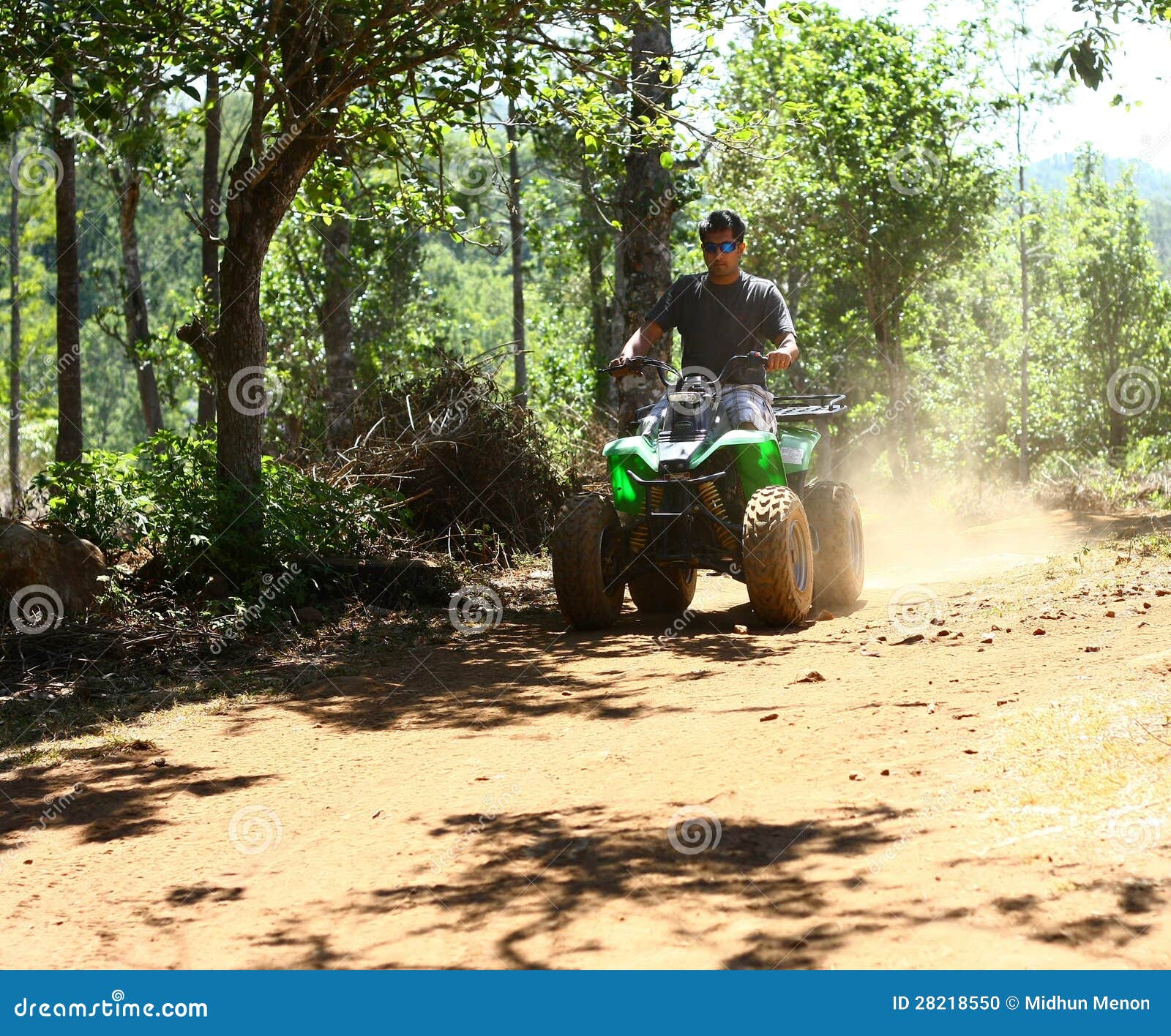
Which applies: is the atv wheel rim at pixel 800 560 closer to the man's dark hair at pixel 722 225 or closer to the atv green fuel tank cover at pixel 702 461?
the atv green fuel tank cover at pixel 702 461

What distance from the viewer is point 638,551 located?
8555 millimetres

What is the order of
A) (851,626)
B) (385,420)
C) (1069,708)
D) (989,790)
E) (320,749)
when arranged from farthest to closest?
(385,420), (851,626), (320,749), (1069,708), (989,790)

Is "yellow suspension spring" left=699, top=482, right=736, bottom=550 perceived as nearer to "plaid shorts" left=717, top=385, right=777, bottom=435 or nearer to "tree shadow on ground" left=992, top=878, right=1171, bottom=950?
"plaid shorts" left=717, top=385, right=777, bottom=435

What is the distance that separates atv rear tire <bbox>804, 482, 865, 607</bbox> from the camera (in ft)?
30.1

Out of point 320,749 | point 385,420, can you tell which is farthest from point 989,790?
point 385,420

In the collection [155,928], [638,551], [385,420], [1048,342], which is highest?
[1048,342]

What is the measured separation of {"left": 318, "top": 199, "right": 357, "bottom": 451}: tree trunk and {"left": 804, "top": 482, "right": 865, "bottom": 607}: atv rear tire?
522 centimetres

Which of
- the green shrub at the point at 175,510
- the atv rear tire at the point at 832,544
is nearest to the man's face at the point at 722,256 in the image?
the atv rear tire at the point at 832,544

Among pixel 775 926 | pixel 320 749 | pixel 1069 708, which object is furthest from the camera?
pixel 320 749

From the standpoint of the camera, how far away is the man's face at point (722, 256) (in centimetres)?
863

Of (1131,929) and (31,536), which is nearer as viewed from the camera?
(1131,929)

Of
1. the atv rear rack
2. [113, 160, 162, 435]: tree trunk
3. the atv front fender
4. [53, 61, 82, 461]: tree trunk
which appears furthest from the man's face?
[113, 160, 162, 435]: tree trunk

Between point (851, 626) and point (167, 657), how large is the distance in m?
4.40

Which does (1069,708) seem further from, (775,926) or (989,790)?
(775,926)
